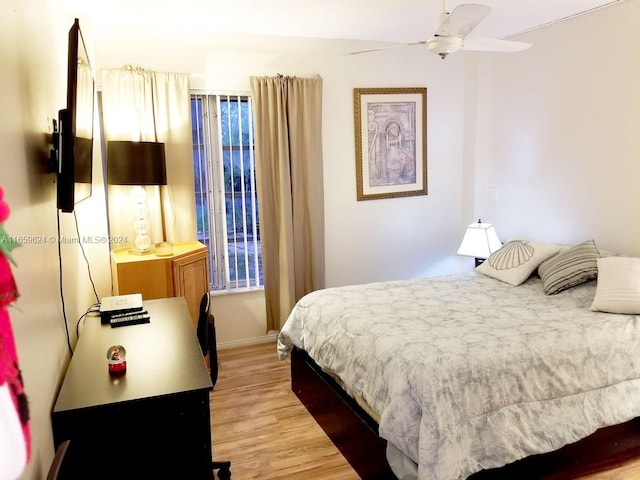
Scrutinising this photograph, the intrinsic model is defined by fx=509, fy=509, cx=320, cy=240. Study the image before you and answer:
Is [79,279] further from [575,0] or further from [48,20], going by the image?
[575,0]

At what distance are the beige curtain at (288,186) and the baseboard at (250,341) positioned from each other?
10cm

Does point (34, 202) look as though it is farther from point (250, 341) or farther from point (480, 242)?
point (480, 242)

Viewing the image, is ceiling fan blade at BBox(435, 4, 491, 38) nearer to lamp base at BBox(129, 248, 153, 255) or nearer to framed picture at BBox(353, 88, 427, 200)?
framed picture at BBox(353, 88, 427, 200)

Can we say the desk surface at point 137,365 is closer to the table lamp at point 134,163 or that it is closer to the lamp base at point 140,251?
the lamp base at point 140,251

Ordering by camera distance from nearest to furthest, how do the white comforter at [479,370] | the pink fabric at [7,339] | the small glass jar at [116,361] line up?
the pink fabric at [7,339], the small glass jar at [116,361], the white comforter at [479,370]

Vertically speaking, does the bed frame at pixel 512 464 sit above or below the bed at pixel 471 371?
below

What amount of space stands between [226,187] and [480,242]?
2103 millimetres

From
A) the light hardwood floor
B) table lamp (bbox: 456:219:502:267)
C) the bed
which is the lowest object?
the light hardwood floor

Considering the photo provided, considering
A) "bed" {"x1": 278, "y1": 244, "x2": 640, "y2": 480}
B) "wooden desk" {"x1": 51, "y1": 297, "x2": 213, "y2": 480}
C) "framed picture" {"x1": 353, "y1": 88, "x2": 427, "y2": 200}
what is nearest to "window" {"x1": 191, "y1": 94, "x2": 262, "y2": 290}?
"framed picture" {"x1": 353, "y1": 88, "x2": 427, "y2": 200}

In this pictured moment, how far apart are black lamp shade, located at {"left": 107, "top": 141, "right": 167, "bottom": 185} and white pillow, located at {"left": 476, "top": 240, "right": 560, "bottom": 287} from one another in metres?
2.46

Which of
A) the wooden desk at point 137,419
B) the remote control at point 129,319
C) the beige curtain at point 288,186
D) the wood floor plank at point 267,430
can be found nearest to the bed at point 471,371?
the wood floor plank at point 267,430

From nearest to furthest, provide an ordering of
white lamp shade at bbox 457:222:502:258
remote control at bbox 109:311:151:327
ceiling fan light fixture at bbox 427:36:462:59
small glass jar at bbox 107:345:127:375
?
1. small glass jar at bbox 107:345:127:375
2. remote control at bbox 109:311:151:327
3. ceiling fan light fixture at bbox 427:36:462:59
4. white lamp shade at bbox 457:222:502:258

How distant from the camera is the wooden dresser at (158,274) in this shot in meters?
3.25

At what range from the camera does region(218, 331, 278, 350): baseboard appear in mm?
4230
